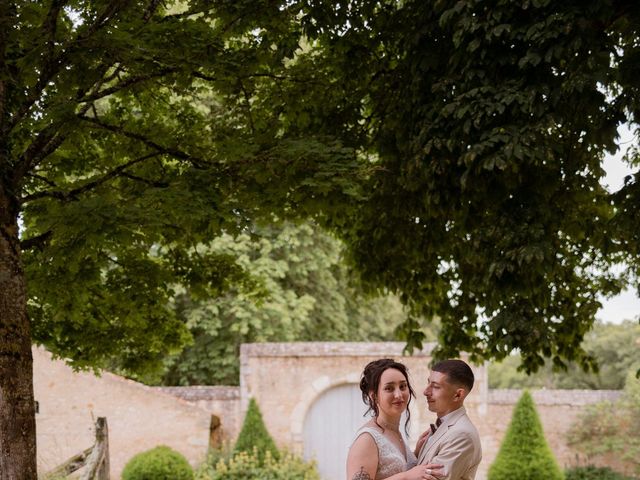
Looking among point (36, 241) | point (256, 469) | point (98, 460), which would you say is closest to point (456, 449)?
point (36, 241)

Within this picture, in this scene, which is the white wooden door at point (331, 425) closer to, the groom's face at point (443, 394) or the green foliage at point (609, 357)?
the green foliage at point (609, 357)

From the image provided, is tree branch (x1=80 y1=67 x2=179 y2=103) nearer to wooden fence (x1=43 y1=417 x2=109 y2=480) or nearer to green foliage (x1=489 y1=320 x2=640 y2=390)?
wooden fence (x1=43 y1=417 x2=109 y2=480)

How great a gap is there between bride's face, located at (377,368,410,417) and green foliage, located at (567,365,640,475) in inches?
565

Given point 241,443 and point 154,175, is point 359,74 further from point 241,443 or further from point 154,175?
point 241,443

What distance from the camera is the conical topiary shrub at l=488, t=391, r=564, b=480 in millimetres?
16359

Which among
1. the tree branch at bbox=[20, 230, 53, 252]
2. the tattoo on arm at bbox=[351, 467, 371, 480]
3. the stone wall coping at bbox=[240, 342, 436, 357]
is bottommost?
the tattoo on arm at bbox=[351, 467, 371, 480]

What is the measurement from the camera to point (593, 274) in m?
9.64

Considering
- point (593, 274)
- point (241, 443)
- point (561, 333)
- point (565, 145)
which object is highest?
point (565, 145)

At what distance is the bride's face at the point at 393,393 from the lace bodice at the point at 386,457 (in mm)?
119

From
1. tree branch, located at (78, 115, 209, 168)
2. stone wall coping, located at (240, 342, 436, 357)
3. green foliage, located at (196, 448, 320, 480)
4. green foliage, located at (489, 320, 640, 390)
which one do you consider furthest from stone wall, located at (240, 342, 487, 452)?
green foliage, located at (489, 320, 640, 390)

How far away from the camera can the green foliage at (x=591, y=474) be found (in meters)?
16.7

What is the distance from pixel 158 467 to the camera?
15.7 m

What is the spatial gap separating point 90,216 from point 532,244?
11.2ft

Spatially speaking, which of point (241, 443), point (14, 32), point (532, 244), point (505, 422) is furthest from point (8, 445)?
point (505, 422)
